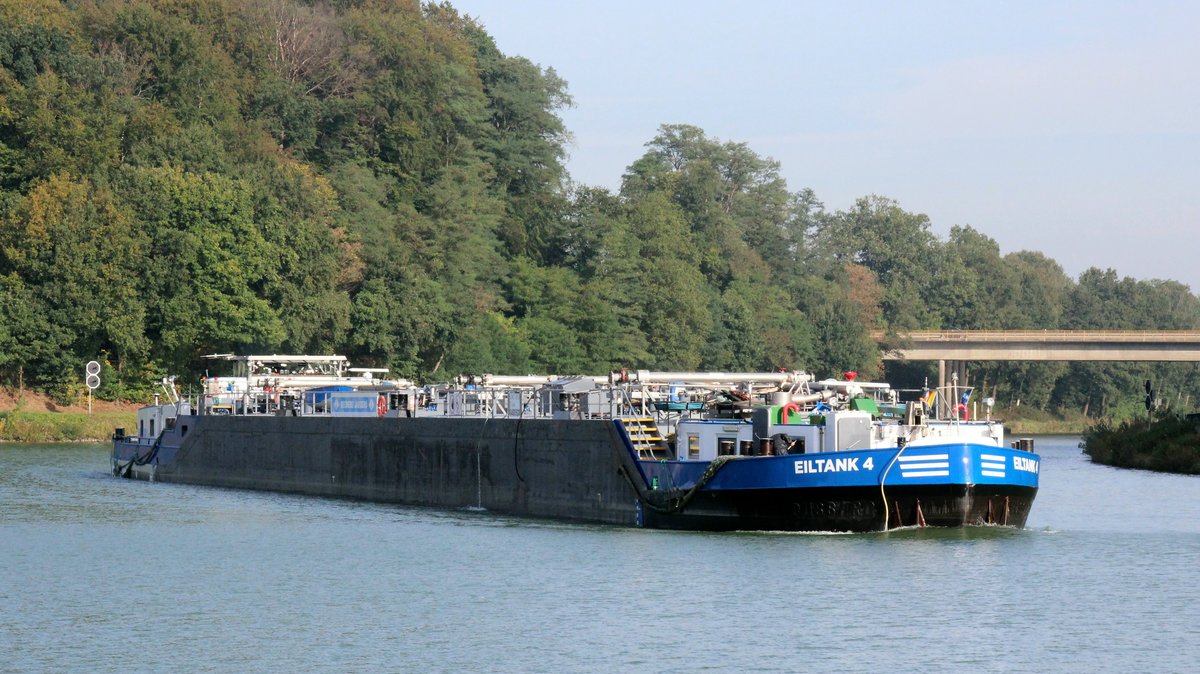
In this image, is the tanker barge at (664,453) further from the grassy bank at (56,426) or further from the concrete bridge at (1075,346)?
the concrete bridge at (1075,346)

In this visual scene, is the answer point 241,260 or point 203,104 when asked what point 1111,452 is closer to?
point 241,260

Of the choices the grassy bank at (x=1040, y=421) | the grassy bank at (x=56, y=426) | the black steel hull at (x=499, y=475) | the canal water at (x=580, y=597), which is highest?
the grassy bank at (x=1040, y=421)

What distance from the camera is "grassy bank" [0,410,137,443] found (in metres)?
93.2

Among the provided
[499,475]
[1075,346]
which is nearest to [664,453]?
[499,475]

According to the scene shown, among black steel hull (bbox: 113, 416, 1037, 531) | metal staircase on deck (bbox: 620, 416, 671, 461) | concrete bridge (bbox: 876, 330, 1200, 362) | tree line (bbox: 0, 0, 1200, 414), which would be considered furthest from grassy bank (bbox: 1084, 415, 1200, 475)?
concrete bridge (bbox: 876, 330, 1200, 362)

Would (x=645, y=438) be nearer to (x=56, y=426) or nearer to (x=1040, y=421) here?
(x=56, y=426)

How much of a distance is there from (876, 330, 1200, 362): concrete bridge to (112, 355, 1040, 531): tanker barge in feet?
286

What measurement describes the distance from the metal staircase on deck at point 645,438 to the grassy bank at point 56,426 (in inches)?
2158

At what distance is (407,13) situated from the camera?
151875mm

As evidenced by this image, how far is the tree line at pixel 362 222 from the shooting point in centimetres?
10038

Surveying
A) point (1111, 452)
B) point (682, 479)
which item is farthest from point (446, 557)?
point (1111, 452)

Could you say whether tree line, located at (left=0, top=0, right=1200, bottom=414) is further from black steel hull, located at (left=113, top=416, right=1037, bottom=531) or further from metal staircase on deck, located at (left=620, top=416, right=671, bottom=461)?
metal staircase on deck, located at (left=620, top=416, right=671, bottom=461)

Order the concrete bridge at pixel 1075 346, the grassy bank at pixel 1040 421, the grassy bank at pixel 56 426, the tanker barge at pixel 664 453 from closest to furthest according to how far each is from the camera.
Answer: the tanker barge at pixel 664 453 → the grassy bank at pixel 56 426 → the concrete bridge at pixel 1075 346 → the grassy bank at pixel 1040 421

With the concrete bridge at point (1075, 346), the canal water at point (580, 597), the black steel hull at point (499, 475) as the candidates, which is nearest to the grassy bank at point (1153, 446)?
the canal water at point (580, 597)
